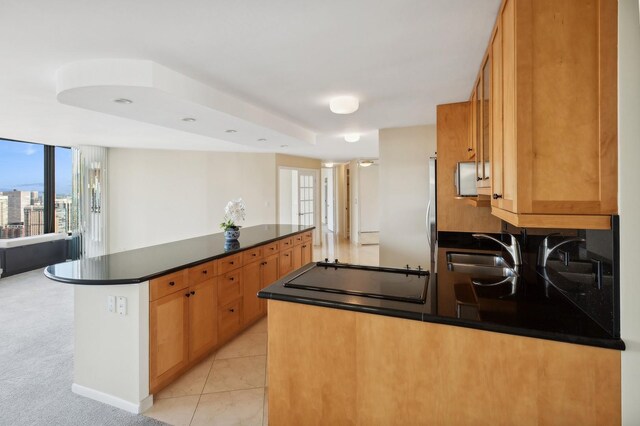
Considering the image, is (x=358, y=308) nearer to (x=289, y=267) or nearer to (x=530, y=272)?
(x=530, y=272)

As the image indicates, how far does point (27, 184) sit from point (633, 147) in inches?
314

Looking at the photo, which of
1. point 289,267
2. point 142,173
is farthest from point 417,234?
point 142,173

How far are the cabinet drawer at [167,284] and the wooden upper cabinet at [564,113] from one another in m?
2.09

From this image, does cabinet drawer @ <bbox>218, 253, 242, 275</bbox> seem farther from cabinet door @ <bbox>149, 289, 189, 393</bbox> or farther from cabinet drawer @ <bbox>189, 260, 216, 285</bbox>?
cabinet door @ <bbox>149, 289, 189, 393</bbox>

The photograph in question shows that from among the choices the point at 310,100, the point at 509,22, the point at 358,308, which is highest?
the point at 310,100

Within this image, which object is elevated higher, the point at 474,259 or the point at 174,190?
the point at 174,190

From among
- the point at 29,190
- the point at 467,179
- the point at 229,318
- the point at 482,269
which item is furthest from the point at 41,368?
the point at 29,190

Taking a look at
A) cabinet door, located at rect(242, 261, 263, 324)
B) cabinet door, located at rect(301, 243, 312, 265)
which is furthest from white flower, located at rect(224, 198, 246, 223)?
cabinet door, located at rect(301, 243, 312, 265)

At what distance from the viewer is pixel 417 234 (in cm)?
436

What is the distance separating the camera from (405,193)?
441cm

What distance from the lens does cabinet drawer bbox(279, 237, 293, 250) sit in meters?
4.01

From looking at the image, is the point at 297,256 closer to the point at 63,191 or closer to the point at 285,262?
the point at 285,262

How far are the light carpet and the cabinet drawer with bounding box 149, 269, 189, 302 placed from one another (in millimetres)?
751

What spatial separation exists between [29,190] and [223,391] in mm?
6114
